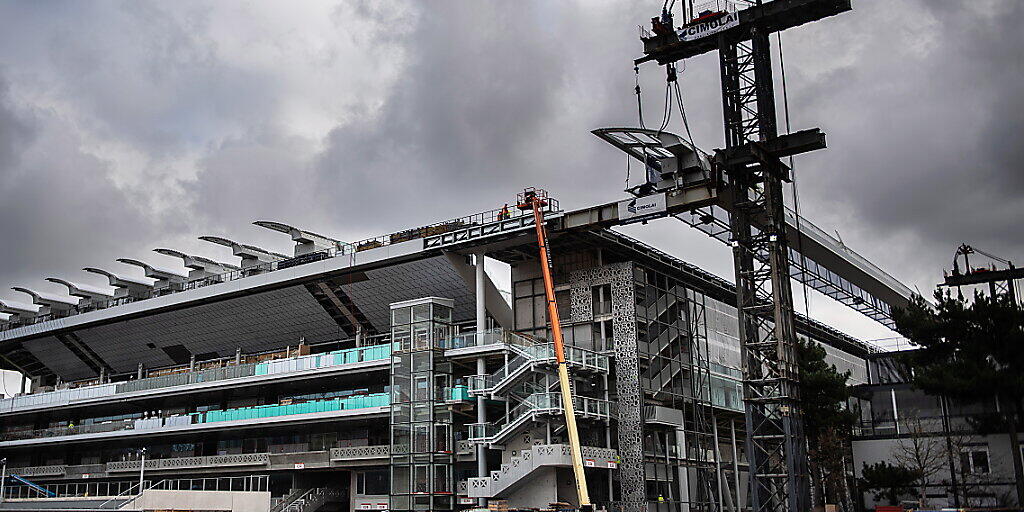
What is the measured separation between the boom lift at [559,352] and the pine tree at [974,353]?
17093 mm

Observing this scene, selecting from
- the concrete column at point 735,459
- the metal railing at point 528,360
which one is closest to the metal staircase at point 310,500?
the metal railing at point 528,360

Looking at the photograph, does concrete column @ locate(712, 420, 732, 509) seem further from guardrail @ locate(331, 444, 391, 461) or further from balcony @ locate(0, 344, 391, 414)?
balcony @ locate(0, 344, 391, 414)

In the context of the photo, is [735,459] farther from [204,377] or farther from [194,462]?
[194,462]

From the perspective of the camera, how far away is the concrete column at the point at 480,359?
53.3m

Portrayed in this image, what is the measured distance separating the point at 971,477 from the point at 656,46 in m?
28.0

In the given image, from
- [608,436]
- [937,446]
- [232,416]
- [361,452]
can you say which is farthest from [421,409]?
[937,446]

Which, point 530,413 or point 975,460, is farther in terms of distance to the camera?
point 530,413

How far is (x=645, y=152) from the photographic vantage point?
165ft

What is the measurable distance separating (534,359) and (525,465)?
18.3ft

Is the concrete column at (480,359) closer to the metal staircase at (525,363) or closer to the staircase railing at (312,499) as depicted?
the metal staircase at (525,363)

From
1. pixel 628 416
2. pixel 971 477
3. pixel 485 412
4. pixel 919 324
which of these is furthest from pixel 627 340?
pixel 971 477

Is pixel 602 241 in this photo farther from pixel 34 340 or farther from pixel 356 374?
pixel 34 340

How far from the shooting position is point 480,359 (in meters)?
55.9

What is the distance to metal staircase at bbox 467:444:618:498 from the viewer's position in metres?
50.1
